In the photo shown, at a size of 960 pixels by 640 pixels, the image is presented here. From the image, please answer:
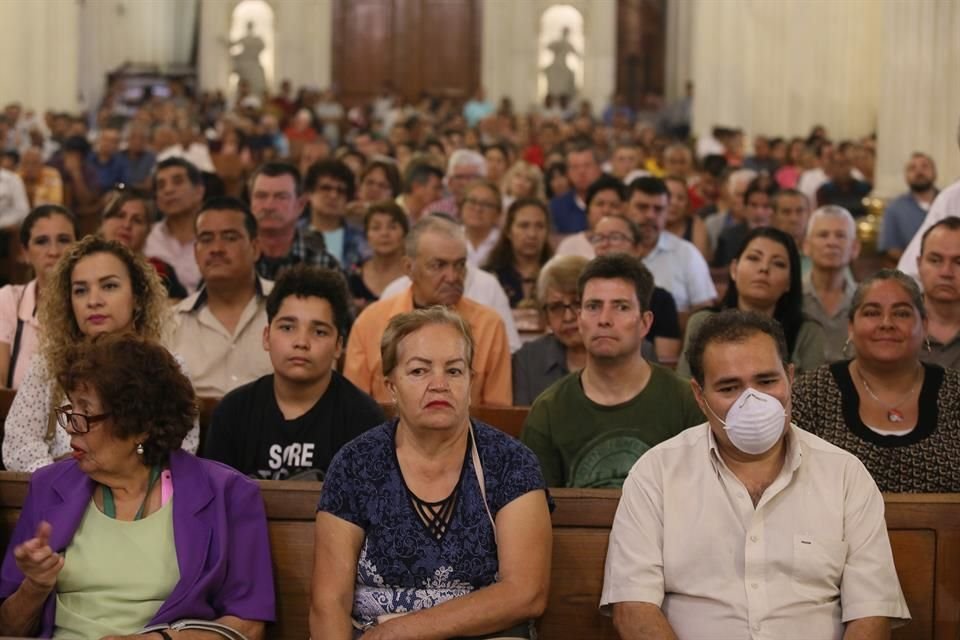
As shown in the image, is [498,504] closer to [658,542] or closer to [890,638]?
[658,542]

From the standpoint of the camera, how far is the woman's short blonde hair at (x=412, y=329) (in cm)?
389

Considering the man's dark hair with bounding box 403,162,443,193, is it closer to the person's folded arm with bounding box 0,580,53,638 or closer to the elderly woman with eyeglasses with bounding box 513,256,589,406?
the elderly woman with eyeglasses with bounding box 513,256,589,406

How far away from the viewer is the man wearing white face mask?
3.71 meters

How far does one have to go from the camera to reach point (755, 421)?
12.1 ft

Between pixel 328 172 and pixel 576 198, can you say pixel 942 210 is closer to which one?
pixel 328 172

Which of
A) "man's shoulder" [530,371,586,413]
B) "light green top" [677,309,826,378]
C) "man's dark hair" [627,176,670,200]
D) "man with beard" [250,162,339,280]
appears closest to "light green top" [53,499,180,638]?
"man's shoulder" [530,371,586,413]

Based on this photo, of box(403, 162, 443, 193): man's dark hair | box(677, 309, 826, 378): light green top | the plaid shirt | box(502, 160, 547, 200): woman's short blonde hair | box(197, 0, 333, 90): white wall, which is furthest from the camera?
box(197, 0, 333, 90): white wall

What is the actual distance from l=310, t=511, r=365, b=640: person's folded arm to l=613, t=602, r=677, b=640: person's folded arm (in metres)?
0.64

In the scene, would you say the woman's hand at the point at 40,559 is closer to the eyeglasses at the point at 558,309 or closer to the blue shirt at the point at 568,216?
the eyeglasses at the point at 558,309

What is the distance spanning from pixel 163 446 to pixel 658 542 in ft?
4.02

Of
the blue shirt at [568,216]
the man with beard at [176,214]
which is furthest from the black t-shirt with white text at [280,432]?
the blue shirt at [568,216]

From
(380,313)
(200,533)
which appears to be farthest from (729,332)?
(380,313)

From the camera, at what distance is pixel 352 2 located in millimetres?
35688

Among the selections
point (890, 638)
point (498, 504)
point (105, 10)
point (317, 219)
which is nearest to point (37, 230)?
point (317, 219)
